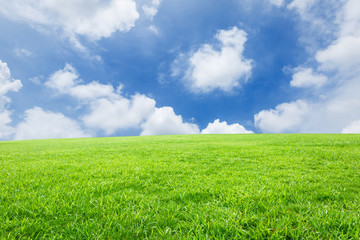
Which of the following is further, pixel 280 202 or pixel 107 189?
A: pixel 107 189

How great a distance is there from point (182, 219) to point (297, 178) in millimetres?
4886

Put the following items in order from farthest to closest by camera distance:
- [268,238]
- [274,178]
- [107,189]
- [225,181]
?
[274,178] < [225,181] < [107,189] < [268,238]

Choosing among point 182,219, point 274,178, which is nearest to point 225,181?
point 274,178

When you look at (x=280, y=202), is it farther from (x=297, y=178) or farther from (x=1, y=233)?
(x=1, y=233)

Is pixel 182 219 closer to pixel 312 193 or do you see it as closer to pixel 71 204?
pixel 71 204

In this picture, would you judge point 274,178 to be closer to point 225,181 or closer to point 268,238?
point 225,181

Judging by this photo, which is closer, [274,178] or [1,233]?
[1,233]

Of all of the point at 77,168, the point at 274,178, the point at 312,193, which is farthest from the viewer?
the point at 77,168

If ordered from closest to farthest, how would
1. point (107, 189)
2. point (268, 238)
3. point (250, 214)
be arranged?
point (268, 238) < point (250, 214) < point (107, 189)

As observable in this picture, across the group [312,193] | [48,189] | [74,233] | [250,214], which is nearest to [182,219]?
[250,214]

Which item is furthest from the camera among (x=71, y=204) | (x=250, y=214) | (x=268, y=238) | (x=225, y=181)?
(x=225, y=181)

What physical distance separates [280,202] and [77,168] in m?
7.95

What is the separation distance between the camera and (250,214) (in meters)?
3.64

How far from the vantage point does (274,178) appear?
637 centimetres
